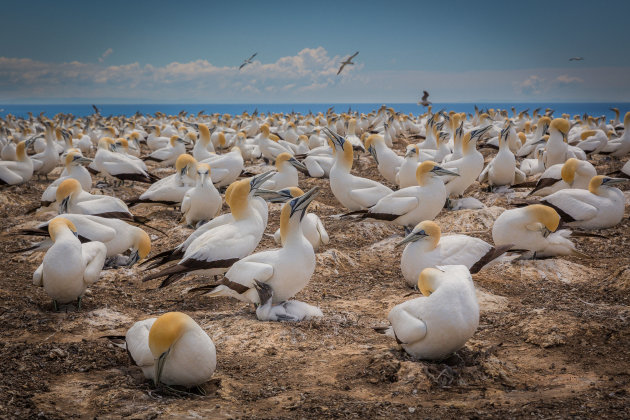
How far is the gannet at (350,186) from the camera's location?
9.14 m

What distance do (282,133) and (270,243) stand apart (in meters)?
15.0

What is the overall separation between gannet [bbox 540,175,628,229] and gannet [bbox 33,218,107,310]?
624 centimetres

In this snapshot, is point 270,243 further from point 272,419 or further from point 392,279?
point 272,419

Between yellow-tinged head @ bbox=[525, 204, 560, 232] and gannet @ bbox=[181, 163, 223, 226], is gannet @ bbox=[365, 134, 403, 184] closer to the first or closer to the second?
gannet @ bbox=[181, 163, 223, 226]

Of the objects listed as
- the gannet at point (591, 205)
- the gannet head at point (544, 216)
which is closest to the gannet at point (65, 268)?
the gannet head at point (544, 216)

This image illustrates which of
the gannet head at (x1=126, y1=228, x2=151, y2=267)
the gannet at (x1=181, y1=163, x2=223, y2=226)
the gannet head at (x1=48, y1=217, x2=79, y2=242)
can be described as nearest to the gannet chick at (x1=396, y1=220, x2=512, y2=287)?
the gannet head at (x1=126, y1=228, x2=151, y2=267)

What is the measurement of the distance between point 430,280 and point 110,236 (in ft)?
14.0

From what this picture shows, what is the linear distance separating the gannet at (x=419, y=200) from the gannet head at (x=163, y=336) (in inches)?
188

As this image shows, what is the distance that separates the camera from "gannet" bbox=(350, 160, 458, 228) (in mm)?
8008

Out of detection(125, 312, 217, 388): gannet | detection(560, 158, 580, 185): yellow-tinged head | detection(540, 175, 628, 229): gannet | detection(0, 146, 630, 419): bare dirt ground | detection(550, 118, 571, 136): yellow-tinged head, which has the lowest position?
detection(0, 146, 630, 419): bare dirt ground

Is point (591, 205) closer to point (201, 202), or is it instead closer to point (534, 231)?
point (534, 231)

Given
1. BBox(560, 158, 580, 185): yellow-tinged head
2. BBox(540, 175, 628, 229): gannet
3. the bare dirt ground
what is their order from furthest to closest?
BBox(560, 158, 580, 185): yellow-tinged head → BBox(540, 175, 628, 229): gannet → the bare dirt ground

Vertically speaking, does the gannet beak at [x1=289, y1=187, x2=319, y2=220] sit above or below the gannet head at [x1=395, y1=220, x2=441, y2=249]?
above

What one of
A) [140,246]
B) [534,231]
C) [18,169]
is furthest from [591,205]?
[18,169]
